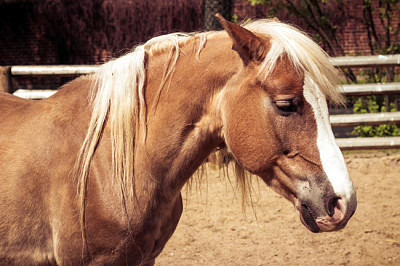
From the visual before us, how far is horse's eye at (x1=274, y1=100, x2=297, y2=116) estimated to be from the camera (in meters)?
1.90

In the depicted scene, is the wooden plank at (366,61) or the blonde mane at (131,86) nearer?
the blonde mane at (131,86)

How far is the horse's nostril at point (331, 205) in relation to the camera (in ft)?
6.01

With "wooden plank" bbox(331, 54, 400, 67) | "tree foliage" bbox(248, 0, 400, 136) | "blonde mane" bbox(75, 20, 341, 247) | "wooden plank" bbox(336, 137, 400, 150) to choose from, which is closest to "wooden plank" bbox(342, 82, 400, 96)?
"wooden plank" bbox(331, 54, 400, 67)

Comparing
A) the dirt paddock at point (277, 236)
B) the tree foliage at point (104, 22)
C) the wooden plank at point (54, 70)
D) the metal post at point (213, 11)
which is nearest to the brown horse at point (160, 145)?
the dirt paddock at point (277, 236)

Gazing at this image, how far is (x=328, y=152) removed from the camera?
6.10 feet

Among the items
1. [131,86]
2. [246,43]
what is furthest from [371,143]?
[131,86]

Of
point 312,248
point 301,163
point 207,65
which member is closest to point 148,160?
point 207,65

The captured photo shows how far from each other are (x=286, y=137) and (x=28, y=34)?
14270 mm

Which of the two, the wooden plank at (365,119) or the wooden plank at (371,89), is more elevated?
the wooden plank at (371,89)

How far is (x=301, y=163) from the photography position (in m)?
1.91

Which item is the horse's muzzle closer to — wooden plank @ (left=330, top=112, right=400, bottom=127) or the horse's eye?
the horse's eye

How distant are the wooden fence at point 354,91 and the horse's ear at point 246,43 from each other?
4402 mm

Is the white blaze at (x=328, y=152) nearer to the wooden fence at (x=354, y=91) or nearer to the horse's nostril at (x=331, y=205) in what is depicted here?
the horse's nostril at (x=331, y=205)

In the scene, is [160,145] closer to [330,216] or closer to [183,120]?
[183,120]
